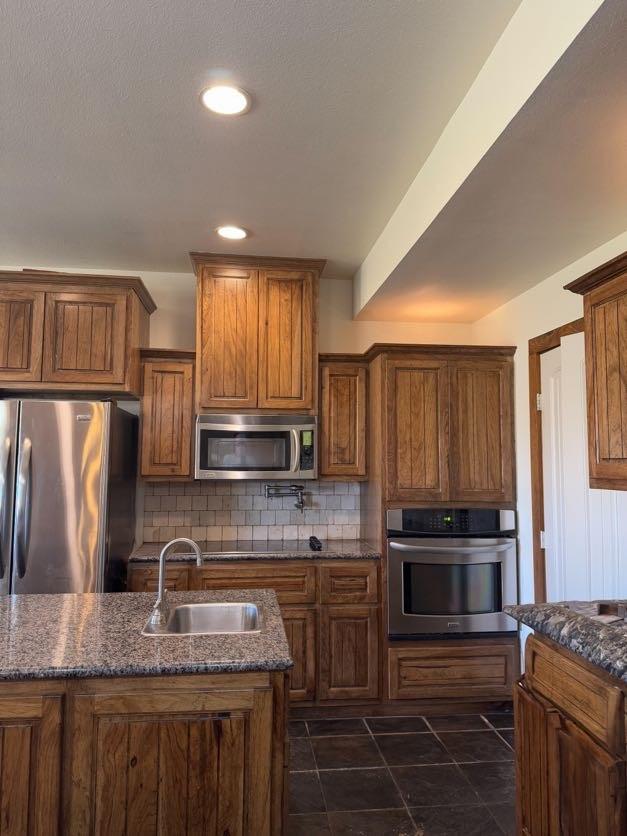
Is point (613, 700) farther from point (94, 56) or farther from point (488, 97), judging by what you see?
point (94, 56)

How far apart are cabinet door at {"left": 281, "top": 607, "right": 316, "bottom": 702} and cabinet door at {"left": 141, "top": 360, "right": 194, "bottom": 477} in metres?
1.08

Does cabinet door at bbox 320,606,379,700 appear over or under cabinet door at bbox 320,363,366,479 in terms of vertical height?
under

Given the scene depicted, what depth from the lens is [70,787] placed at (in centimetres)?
154

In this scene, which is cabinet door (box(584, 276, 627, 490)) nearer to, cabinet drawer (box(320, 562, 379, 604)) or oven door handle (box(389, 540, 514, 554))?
oven door handle (box(389, 540, 514, 554))

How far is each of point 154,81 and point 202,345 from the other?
1714mm

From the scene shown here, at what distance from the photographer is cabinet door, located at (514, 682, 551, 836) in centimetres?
Answer: 172

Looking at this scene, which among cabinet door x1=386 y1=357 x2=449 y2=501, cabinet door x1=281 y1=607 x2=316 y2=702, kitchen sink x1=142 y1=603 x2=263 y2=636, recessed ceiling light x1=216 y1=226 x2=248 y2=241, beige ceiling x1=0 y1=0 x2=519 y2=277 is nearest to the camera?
beige ceiling x1=0 y1=0 x2=519 y2=277

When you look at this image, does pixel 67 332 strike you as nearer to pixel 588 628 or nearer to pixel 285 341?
pixel 285 341

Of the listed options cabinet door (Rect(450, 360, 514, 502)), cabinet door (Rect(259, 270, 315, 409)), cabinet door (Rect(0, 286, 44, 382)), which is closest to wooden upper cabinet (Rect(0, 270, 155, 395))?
cabinet door (Rect(0, 286, 44, 382))

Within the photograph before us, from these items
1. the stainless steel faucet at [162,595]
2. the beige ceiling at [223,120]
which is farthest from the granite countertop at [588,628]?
the beige ceiling at [223,120]

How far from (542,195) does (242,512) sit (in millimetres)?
2621

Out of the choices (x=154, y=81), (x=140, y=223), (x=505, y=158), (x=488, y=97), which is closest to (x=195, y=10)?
(x=154, y=81)

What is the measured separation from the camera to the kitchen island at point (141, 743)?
153 centimetres

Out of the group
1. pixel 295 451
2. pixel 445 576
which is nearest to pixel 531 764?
pixel 445 576
